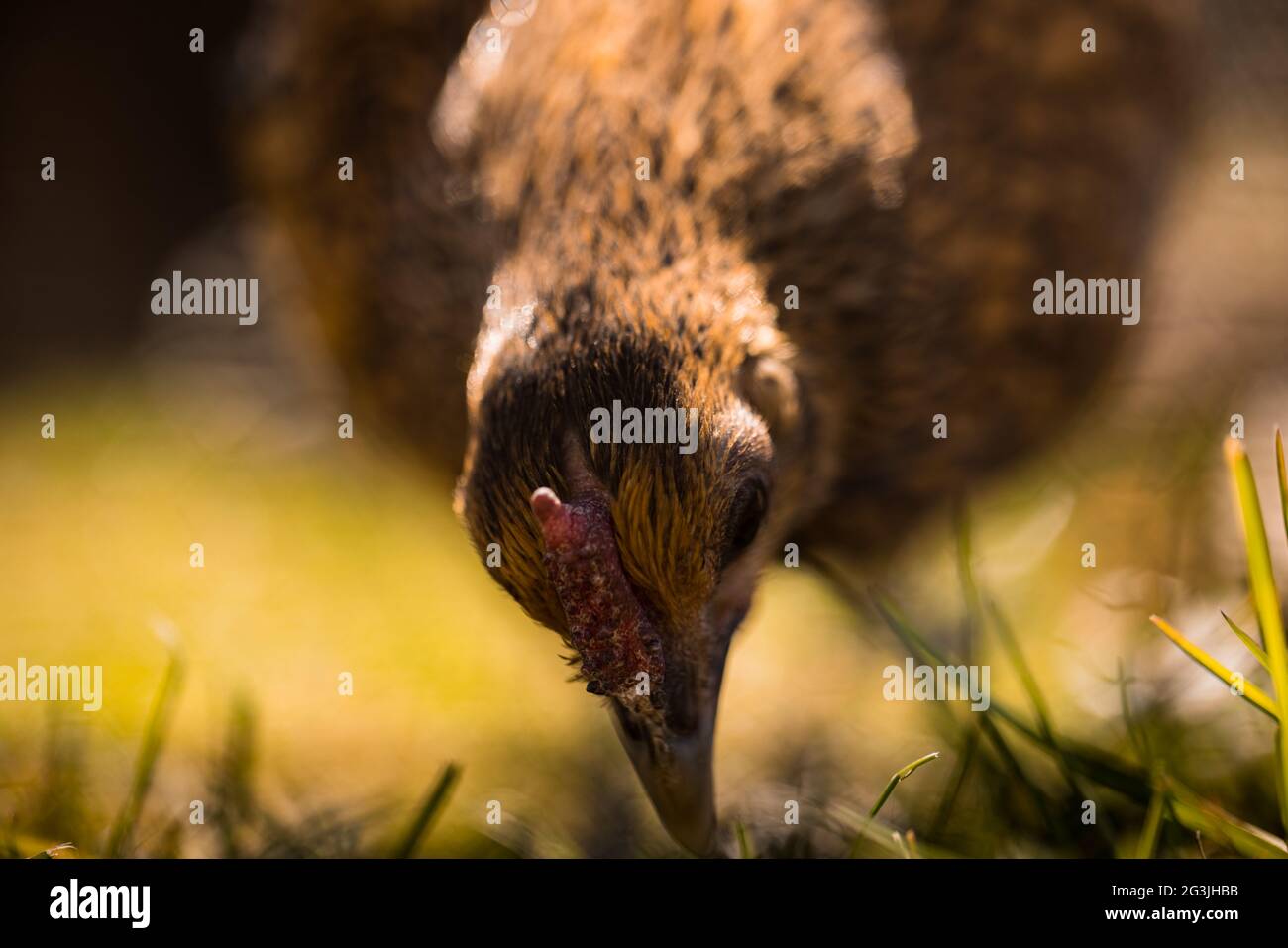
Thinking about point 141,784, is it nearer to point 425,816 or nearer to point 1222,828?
point 425,816

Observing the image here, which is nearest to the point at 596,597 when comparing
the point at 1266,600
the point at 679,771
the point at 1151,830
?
the point at 679,771

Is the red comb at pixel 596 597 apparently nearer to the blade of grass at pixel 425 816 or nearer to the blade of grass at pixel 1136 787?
the blade of grass at pixel 425 816

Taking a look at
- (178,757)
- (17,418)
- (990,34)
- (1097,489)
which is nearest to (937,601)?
(1097,489)

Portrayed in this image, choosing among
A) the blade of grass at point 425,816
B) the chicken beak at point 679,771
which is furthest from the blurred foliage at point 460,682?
the chicken beak at point 679,771

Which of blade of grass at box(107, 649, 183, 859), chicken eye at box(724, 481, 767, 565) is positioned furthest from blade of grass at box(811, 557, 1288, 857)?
blade of grass at box(107, 649, 183, 859)

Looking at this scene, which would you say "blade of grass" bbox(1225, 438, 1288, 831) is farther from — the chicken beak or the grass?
the chicken beak

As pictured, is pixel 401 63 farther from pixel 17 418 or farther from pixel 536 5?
pixel 17 418
